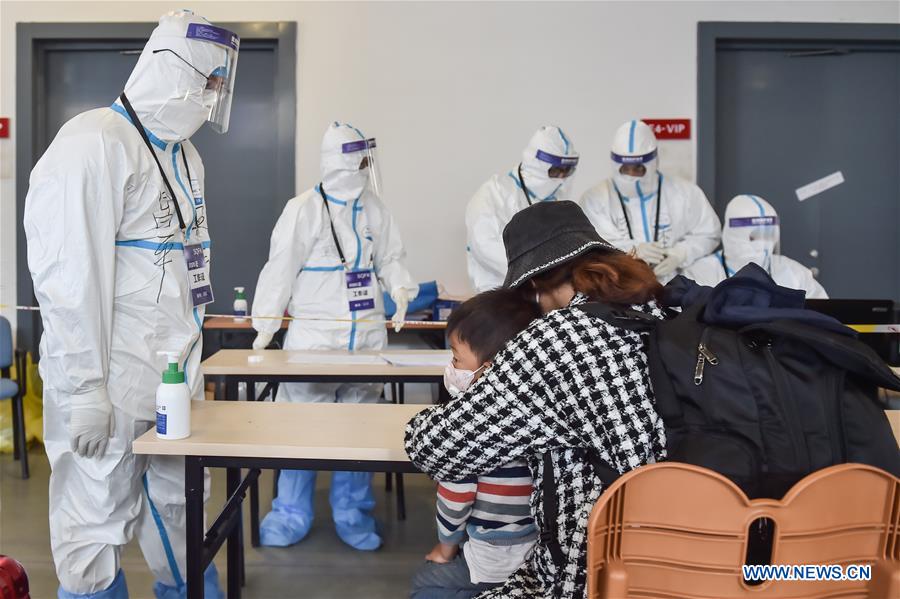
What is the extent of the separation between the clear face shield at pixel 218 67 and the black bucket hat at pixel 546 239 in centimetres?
97

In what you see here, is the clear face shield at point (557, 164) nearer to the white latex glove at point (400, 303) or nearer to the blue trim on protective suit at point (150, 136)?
the white latex glove at point (400, 303)

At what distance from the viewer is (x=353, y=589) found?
95.5 inches

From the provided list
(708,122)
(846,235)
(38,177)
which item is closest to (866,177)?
(846,235)

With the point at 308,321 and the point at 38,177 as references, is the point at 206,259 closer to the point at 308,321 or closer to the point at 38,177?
the point at 38,177

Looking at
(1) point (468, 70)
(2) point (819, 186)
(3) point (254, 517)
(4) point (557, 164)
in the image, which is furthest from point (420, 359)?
(2) point (819, 186)

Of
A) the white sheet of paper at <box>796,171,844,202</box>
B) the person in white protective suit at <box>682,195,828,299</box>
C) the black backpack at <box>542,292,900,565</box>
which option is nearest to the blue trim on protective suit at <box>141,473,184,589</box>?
the black backpack at <box>542,292,900,565</box>

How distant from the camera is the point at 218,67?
1954 millimetres

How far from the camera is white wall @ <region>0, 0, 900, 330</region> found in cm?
441

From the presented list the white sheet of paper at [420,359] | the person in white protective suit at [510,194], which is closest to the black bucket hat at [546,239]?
the white sheet of paper at [420,359]

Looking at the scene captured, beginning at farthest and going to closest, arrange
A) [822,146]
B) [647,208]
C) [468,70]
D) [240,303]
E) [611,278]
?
1. [822,146]
2. [468,70]
3. [240,303]
4. [647,208]
5. [611,278]

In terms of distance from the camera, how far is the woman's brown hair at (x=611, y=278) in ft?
4.13

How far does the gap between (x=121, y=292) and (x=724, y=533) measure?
142 centimetres

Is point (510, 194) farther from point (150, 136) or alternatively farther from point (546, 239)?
point (546, 239)

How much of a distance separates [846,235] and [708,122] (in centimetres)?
109
